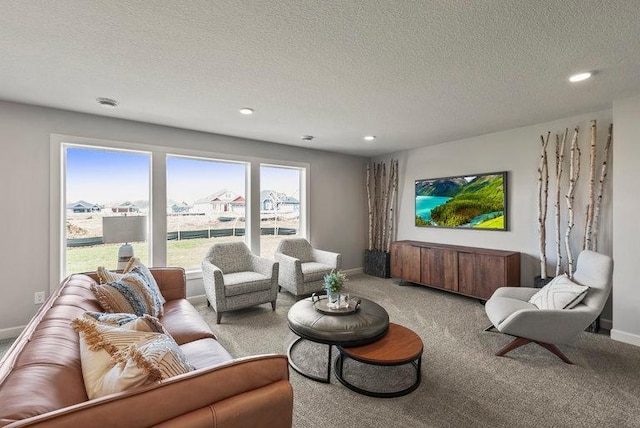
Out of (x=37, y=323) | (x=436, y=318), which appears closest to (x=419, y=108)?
(x=436, y=318)

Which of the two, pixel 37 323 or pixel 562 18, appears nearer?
pixel 37 323

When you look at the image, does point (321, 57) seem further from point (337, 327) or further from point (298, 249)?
point (298, 249)

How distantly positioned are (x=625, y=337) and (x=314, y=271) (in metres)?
3.30

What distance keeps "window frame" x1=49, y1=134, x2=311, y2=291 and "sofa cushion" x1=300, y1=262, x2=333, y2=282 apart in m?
0.91

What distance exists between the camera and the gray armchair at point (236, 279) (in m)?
3.36

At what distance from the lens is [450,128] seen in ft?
13.2

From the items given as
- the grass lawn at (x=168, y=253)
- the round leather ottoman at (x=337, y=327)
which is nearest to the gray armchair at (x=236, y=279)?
the grass lawn at (x=168, y=253)

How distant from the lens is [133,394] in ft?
2.94

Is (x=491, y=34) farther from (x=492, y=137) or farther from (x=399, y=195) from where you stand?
(x=399, y=195)

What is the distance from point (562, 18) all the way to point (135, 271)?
342cm

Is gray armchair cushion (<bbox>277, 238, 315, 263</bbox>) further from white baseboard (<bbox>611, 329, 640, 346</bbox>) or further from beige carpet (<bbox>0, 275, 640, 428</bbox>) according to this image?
white baseboard (<bbox>611, 329, 640, 346</bbox>)

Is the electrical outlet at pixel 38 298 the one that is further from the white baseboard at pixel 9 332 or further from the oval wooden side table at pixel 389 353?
the oval wooden side table at pixel 389 353

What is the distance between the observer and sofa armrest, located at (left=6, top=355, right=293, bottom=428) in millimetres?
821

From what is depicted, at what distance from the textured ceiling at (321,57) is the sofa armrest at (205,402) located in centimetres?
178
